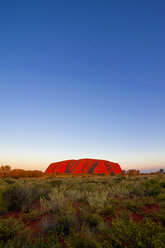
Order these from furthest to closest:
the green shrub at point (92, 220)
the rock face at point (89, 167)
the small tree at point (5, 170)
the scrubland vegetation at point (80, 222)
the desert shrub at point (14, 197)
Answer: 1. the rock face at point (89, 167)
2. the small tree at point (5, 170)
3. the desert shrub at point (14, 197)
4. the green shrub at point (92, 220)
5. the scrubland vegetation at point (80, 222)

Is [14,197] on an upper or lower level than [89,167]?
upper

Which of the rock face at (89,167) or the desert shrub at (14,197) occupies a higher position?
the desert shrub at (14,197)

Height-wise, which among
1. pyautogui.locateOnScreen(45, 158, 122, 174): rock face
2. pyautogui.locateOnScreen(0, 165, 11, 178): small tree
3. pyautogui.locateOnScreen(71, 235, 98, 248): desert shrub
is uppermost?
pyautogui.locateOnScreen(71, 235, 98, 248): desert shrub

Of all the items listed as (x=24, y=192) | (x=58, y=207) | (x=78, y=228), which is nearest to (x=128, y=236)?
(x=78, y=228)

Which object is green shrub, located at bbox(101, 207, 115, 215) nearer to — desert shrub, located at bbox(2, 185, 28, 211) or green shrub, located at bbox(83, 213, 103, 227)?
green shrub, located at bbox(83, 213, 103, 227)

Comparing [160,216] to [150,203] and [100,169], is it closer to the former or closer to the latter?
[150,203]

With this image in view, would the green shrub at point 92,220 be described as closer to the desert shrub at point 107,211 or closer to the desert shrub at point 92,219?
the desert shrub at point 92,219

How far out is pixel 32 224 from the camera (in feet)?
15.3

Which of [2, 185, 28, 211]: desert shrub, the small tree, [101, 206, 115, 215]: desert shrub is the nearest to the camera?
[101, 206, 115, 215]: desert shrub

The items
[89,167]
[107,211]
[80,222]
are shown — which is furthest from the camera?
[89,167]

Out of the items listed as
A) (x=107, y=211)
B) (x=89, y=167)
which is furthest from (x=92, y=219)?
(x=89, y=167)

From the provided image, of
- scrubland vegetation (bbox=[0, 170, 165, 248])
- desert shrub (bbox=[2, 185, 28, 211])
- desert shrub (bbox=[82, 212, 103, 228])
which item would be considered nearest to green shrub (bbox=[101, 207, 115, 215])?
scrubland vegetation (bbox=[0, 170, 165, 248])


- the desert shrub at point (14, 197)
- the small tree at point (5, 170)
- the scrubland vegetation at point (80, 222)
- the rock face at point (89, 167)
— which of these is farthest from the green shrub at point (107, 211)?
the rock face at point (89, 167)

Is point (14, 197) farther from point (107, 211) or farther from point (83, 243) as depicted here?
point (83, 243)
